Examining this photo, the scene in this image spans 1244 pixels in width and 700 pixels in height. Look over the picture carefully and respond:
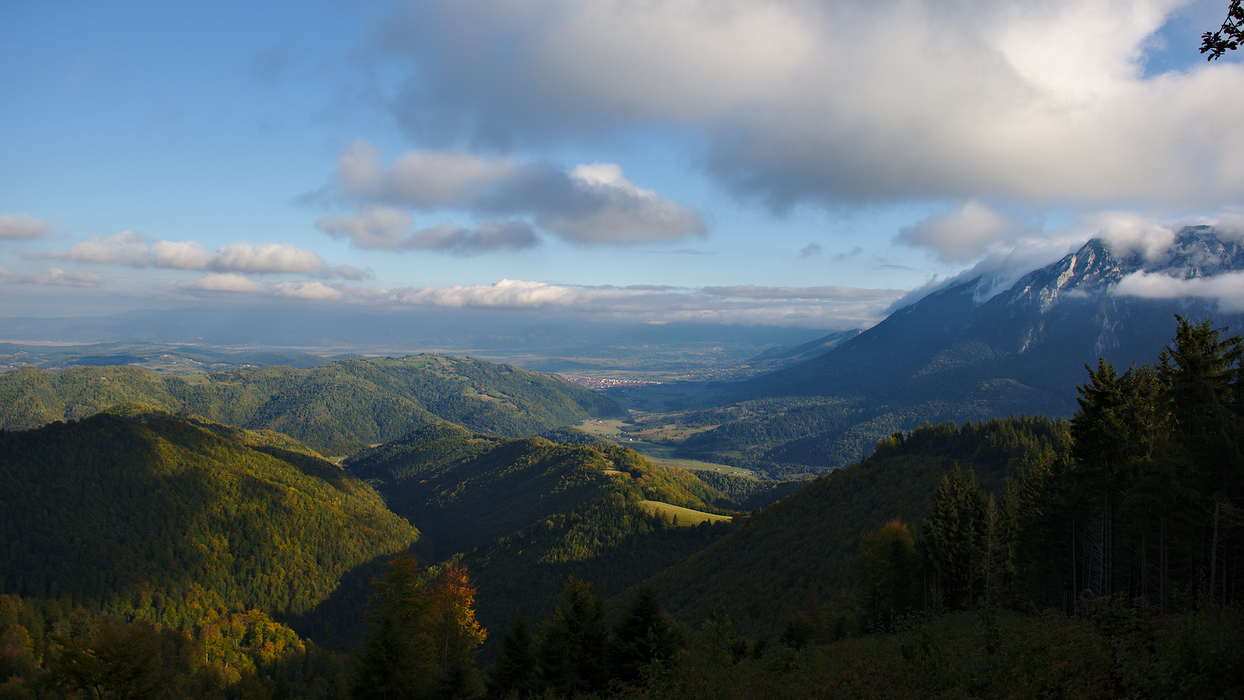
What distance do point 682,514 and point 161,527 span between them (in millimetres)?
Result: 142559

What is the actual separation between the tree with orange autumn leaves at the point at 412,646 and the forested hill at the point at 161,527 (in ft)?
394

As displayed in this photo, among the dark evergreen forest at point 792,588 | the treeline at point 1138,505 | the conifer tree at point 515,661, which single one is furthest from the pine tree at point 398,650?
the treeline at point 1138,505

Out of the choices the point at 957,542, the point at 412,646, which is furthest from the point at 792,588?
the point at 412,646

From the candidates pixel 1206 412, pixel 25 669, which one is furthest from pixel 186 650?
pixel 1206 412

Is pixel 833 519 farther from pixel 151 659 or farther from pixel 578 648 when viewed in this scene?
pixel 151 659

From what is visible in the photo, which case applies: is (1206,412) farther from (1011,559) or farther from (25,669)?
(25,669)

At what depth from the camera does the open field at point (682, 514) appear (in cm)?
15920

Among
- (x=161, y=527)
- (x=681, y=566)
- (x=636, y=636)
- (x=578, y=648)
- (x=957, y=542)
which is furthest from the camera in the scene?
(x=161, y=527)

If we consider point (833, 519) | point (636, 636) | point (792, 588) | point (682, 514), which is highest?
point (636, 636)

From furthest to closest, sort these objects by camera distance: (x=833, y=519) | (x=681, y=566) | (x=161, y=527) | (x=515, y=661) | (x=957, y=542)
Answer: (x=161, y=527) < (x=681, y=566) < (x=833, y=519) < (x=957, y=542) < (x=515, y=661)

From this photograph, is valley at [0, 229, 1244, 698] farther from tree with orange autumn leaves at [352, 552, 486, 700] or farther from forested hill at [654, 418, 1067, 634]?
forested hill at [654, 418, 1067, 634]

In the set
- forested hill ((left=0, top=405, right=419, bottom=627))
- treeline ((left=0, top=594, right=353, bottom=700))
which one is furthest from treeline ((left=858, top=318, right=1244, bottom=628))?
forested hill ((left=0, top=405, right=419, bottom=627))

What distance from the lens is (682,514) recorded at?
166 metres

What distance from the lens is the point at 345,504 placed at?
7776 inches
